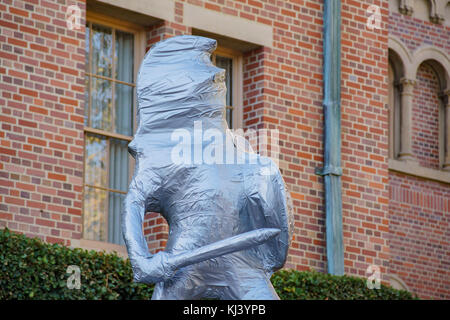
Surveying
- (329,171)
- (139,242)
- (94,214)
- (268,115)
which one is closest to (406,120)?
(329,171)

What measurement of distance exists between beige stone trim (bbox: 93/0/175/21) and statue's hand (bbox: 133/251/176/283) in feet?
17.4

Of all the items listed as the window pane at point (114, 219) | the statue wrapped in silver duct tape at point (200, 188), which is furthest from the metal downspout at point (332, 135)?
the statue wrapped in silver duct tape at point (200, 188)

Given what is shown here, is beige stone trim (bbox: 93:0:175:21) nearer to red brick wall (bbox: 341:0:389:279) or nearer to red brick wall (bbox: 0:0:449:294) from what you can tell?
red brick wall (bbox: 0:0:449:294)

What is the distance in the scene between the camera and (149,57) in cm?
722

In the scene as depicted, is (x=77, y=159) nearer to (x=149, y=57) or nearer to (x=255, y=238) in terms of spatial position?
(x=149, y=57)

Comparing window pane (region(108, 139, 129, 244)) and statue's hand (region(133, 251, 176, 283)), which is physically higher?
window pane (region(108, 139, 129, 244))

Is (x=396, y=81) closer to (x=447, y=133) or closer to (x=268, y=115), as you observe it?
(x=447, y=133)

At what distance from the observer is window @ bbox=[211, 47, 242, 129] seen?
40.6 ft

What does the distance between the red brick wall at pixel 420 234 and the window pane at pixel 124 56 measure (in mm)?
5378

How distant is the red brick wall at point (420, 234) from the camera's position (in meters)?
15.9

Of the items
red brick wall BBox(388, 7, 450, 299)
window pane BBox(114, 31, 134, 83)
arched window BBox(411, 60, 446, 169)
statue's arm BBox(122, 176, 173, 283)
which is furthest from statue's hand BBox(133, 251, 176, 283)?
arched window BBox(411, 60, 446, 169)

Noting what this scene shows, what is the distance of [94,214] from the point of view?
11.2 m

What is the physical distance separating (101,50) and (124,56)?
0.94 feet

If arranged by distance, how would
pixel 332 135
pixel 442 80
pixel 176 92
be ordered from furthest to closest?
pixel 442 80, pixel 332 135, pixel 176 92
